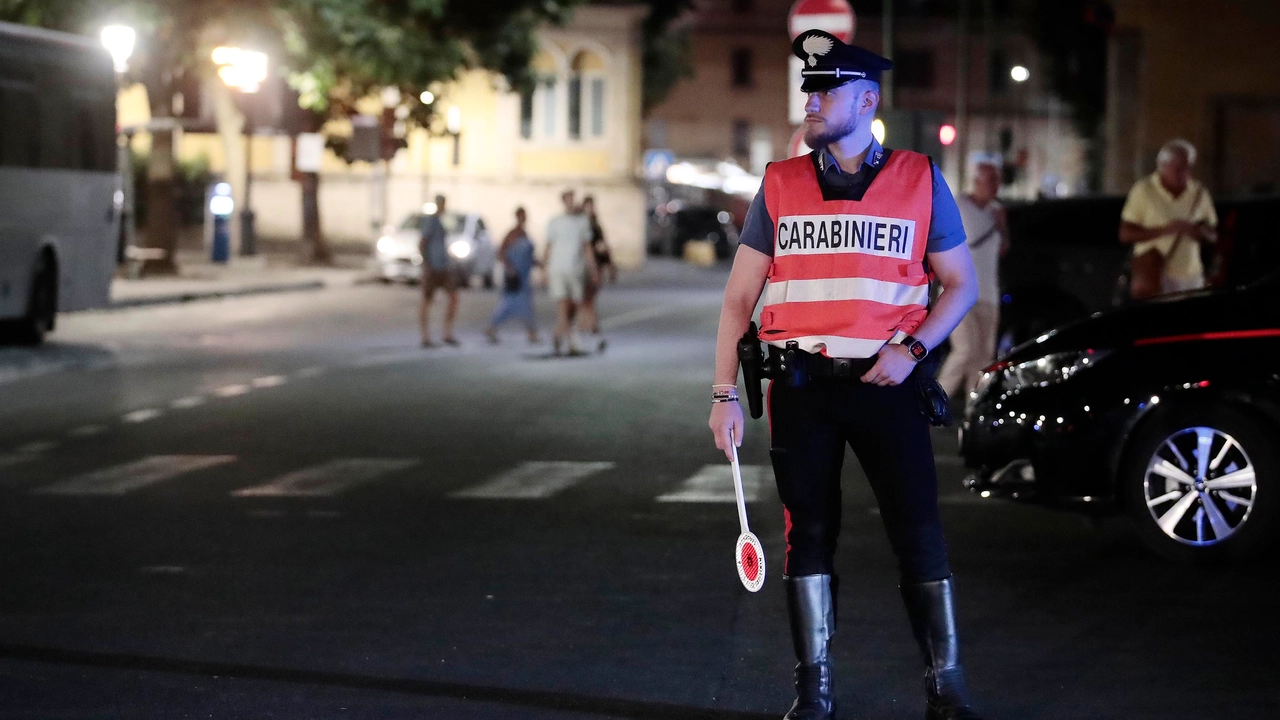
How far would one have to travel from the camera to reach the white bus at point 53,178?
69.7 feet

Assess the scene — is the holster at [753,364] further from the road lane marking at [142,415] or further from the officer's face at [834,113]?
the road lane marking at [142,415]

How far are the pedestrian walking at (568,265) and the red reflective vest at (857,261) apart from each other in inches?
629

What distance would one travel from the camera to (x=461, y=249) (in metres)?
40.6

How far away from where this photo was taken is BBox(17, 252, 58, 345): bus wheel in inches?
864

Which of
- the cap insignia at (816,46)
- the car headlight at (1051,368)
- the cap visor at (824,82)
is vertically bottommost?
the car headlight at (1051,368)

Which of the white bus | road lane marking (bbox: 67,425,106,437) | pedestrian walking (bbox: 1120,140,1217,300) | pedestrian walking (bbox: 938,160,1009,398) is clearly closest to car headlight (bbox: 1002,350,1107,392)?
pedestrian walking (bbox: 1120,140,1217,300)

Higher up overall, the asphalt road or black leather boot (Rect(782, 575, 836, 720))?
black leather boot (Rect(782, 575, 836, 720))

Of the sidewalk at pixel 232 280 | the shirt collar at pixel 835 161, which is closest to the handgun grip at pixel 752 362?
the shirt collar at pixel 835 161

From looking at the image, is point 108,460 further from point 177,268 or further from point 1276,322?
point 177,268

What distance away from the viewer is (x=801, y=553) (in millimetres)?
5777

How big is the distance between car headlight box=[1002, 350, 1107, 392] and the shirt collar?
3528mm

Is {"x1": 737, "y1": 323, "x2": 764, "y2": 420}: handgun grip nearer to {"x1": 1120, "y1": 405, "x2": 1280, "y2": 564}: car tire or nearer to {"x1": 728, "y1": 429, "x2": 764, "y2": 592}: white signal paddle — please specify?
{"x1": 728, "y1": 429, "x2": 764, "y2": 592}: white signal paddle

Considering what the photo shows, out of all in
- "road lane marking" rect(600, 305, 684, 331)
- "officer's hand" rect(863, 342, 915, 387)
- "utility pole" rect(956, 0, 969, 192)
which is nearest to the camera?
"officer's hand" rect(863, 342, 915, 387)

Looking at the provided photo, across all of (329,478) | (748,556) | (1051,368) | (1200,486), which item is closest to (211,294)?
(329,478)
